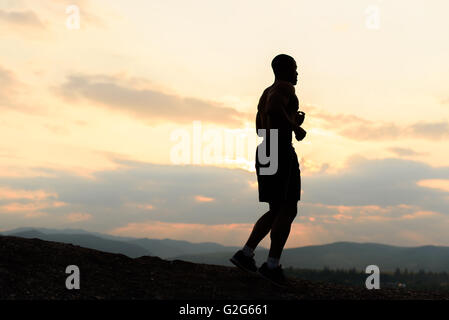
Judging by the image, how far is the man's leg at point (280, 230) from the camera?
8.45 m

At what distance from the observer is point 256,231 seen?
877 cm

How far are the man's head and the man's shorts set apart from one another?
1.11 metres

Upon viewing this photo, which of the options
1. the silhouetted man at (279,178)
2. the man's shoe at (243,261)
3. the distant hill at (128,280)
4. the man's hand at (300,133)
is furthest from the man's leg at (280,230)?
the man's hand at (300,133)

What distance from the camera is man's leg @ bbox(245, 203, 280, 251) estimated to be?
866cm

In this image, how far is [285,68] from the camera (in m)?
8.71

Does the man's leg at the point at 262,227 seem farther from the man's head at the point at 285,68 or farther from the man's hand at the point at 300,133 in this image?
the man's head at the point at 285,68

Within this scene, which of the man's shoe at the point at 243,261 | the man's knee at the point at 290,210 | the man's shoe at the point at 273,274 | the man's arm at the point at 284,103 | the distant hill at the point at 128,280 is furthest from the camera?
the man's shoe at the point at 243,261

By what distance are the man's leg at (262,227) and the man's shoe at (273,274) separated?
0.39 metres
